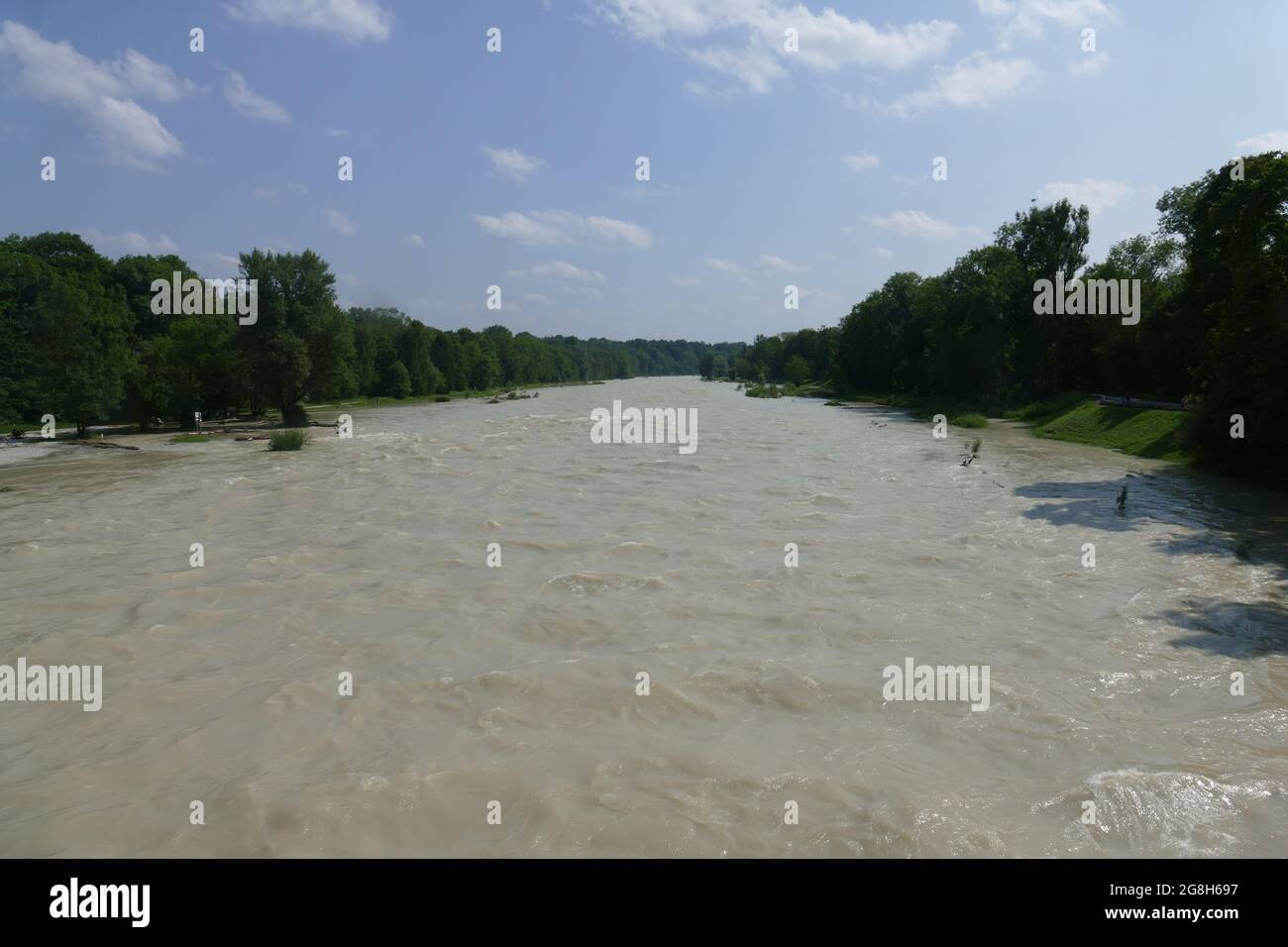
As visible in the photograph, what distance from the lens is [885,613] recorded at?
1261 centimetres

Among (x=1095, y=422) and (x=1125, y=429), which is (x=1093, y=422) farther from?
(x=1125, y=429)

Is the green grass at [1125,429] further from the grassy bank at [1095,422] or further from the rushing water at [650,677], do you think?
the rushing water at [650,677]

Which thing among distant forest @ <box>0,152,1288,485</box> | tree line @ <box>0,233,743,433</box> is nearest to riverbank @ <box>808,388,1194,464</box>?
distant forest @ <box>0,152,1288,485</box>

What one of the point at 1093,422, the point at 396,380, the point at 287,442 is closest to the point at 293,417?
the point at 287,442

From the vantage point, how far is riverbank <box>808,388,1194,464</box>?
117 feet

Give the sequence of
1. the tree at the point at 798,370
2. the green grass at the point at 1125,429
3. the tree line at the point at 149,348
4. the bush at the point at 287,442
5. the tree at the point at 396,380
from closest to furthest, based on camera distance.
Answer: the green grass at the point at 1125,429 → the bush at the point at 287,442 → the tree line at the point at 149,348 → the tree at the point at 396,380 → the tree at the point at 798,370

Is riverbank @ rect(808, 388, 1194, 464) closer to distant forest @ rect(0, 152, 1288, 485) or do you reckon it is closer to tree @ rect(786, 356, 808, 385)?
distant forest @ rect(0, 152, 1288, 485)

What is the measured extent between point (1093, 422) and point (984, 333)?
2186 centimetres

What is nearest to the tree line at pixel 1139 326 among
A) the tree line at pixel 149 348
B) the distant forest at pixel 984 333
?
the distant forest at pixel 984 333

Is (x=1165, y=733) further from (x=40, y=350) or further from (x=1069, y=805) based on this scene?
(x=40, y=350)

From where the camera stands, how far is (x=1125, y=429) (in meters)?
40.5

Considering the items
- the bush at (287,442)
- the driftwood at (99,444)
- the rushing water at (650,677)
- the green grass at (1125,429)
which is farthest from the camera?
the driftwood at (99,444)

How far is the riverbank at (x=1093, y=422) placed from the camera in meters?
35.7

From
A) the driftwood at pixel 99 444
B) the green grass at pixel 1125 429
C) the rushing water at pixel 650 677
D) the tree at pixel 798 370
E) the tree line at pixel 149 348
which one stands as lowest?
the rushing water at pixel 650 677
